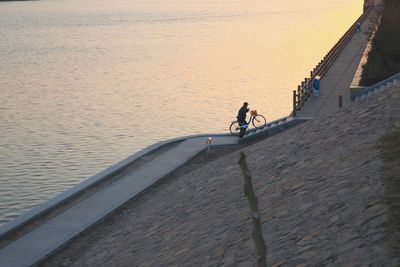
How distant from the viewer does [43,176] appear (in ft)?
81.3

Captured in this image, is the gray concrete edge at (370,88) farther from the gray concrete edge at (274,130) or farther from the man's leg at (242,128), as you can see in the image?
the man's leg at (242,128)

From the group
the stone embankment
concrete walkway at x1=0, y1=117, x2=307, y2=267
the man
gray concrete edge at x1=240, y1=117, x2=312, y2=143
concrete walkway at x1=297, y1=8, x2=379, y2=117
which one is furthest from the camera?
concrete walkway at x1=297, y1=8, x2=379, y2=117

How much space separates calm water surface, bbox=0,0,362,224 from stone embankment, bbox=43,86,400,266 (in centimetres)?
625

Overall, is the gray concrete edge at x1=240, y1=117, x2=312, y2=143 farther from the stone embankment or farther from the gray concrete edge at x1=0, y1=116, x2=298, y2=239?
the stone embankment

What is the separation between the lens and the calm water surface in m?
27.0

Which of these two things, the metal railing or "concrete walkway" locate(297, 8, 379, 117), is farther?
the metal railing

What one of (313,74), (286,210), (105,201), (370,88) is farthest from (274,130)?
(313,74)

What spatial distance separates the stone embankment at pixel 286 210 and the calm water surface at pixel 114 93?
20.5ft

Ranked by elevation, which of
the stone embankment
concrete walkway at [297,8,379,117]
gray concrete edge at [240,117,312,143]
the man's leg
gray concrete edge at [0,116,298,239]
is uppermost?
concrete walkway at [297,8,379,117]

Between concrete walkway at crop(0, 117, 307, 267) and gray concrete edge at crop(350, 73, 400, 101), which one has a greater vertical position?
gray concrete edge at crop(350, 73, 400, 101)

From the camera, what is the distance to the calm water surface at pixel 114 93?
27.0m

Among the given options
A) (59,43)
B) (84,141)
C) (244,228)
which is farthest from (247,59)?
(244,228)

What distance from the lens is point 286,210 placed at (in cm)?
1185

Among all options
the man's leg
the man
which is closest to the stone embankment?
the man
